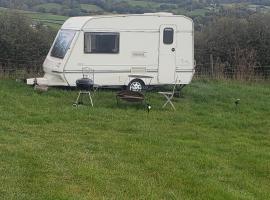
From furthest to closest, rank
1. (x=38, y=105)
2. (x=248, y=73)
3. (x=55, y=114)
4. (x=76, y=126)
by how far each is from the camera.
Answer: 1. (x=248, y=73)
2. (x=38, y=105)
3. (x=55, y=114)
4. (x=76, y=126)

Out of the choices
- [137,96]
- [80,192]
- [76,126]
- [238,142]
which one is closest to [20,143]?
[76,126]

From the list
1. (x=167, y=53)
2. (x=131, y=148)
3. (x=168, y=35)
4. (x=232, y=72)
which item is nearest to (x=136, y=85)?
(x=167, y=53)

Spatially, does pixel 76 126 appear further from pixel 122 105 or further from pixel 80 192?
pixel 80 192

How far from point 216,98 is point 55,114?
201 inches

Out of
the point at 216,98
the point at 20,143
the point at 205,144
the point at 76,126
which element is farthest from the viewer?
the point at 216,98

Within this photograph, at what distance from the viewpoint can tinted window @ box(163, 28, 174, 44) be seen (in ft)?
54.8

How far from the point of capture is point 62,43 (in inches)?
659

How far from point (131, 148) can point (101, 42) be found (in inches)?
283

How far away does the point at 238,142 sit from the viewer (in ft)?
→ 35.3

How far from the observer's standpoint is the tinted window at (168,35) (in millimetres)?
16703

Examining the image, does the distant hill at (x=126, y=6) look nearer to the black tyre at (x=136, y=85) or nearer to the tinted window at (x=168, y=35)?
the tinted window at (x=168, y=35)

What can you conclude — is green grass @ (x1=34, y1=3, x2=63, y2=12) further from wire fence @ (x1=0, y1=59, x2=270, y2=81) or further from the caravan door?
the caravan door

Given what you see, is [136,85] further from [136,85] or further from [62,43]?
[62,43]

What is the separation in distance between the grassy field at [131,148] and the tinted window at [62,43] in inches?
47.2
